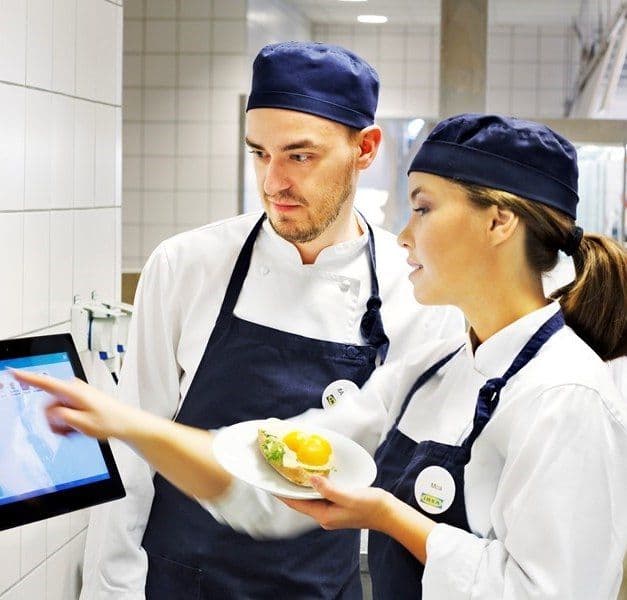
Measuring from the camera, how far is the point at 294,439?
1.25m

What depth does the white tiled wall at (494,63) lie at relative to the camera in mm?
7441

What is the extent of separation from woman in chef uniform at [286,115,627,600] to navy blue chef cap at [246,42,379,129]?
0.44 metres

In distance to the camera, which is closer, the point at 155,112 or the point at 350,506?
the point at 350,506

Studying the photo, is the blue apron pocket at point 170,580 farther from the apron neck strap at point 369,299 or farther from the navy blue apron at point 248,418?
the apron neck strap at point 369,299

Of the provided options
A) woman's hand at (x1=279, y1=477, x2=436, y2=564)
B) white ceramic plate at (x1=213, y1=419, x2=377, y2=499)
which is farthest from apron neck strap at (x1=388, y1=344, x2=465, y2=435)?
woman's hand at (x1=279, y1=477, x2=436, y2=564)

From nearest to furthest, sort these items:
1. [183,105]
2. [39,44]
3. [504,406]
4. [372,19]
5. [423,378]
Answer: [504,406] < [423,378] < [39,44] < [183,105] < [372,19]

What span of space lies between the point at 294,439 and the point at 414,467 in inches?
6.3

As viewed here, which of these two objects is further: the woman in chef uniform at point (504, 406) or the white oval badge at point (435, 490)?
the white oval badge at point (435, 490)

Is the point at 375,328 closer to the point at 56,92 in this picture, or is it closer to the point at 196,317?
the point at 196,317

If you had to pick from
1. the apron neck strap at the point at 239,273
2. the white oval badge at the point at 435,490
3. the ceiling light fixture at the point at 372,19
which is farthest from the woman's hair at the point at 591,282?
the ceiling light fixture at the point at 372,19

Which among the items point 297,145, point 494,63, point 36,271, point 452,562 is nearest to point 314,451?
point 452,562

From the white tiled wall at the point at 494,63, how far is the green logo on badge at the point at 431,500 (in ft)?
21.1

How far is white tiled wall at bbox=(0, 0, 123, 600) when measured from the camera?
5.96ft

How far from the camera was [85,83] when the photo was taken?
85.0 inches
